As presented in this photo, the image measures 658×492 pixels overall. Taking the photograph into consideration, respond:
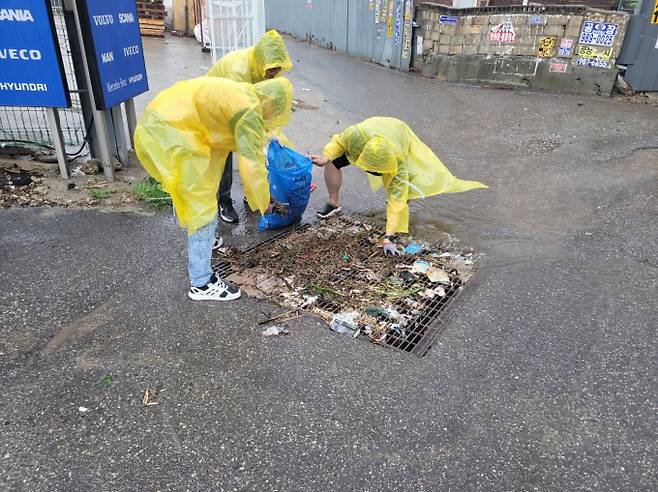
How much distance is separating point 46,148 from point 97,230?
2082mm

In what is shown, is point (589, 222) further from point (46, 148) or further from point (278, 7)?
point (278, 7)

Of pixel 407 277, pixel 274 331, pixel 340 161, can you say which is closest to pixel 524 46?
pixel 340 161

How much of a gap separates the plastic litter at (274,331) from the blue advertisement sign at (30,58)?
322 cm

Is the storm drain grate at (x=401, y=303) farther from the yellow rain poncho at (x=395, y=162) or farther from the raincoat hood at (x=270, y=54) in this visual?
the raincoat hood at (x=270, y=54)

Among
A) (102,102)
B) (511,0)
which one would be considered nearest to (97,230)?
(102,102)

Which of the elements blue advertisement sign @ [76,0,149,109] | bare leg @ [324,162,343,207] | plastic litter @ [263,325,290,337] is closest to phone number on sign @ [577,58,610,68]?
bare leg @ [324,162,343,207]

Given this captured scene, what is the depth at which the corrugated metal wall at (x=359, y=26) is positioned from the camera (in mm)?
11828

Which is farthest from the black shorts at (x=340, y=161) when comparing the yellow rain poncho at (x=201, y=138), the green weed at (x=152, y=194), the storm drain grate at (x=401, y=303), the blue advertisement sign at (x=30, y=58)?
the blue advertisement sign at (x=30, y=58)

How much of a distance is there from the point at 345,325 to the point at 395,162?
146 cm

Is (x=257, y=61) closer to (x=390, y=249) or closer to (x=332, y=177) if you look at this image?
(x=332, y=177)

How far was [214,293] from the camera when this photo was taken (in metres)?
3.23

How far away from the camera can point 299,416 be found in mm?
2377

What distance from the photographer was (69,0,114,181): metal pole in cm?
435

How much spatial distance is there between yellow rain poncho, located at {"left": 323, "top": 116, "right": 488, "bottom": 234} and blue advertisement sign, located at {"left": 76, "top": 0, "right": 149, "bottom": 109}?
225 centimetres
